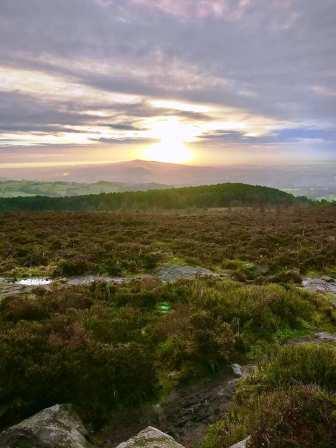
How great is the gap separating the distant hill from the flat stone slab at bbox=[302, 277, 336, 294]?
251 ft

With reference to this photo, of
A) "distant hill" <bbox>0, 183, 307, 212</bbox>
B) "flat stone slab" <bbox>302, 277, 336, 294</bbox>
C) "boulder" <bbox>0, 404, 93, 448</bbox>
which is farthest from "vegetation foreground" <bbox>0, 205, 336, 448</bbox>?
"distant hill" <bbox>0, 183, 307, 212</bbox>

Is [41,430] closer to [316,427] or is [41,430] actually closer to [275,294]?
[316,427]

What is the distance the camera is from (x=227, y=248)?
23.4m

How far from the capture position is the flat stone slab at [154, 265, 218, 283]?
52.7ft

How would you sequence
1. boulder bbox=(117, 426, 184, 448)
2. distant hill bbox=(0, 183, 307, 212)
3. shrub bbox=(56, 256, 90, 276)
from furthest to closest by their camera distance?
1. distant hill bbox=(0, 183, 307, 212)
2. shrub bbox=(56, 256, 90, 276)
3. boulder bbox=(117, 426, 184, 448)

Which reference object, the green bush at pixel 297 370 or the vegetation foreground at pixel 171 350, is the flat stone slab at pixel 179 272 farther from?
the green bush at pixel 297 370

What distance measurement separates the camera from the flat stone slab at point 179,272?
1607 cm

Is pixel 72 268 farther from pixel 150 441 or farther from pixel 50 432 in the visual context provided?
pixel 150 441

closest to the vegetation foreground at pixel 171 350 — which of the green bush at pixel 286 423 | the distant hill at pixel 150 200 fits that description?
the green bush at pixel 286 423

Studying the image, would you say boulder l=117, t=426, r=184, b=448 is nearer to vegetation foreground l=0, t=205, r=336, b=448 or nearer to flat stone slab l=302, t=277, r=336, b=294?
vegetation foreground l=0, t=205, r=336, b=448

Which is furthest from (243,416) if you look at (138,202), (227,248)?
(138,202)

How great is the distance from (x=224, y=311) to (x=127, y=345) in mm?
3208

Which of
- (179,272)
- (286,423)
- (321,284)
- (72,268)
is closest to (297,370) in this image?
(286,423)

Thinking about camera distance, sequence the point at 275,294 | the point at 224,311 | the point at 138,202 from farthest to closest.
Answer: the point at 138,202, the point at 275,294, the point at 224,311
